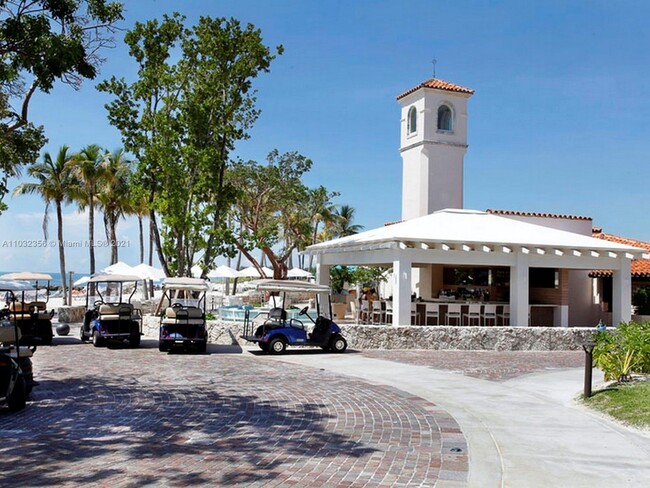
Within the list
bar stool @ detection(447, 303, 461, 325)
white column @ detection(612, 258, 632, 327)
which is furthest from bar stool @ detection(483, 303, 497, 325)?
white column @ detection(612, 258, 632, 327)

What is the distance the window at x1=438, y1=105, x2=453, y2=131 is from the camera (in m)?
30.9

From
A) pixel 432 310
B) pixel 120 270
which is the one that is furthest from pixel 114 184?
pixel 432 310

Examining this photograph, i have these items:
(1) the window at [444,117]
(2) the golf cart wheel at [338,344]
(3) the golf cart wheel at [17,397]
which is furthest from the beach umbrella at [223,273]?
(3) the golf cart wheel at [17,397]

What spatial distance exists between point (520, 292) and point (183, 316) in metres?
10.4

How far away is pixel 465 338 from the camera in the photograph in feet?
61.5

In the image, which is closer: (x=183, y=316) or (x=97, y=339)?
(x=183, y=316)

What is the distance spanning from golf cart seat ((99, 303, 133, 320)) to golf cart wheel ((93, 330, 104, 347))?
1.43 ft

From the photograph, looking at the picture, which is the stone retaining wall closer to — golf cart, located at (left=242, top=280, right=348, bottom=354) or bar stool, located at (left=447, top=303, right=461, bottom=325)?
golf cart, located at (left=242, top=280, right=348, bottom=354)

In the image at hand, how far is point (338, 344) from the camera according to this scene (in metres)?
17.5

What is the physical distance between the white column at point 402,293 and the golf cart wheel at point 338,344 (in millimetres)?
2309

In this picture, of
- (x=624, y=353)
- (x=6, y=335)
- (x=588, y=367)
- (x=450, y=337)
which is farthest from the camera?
(x=450, y=337)

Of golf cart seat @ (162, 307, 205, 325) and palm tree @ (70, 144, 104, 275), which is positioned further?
palm tree @ (70, 144, 104, 275)

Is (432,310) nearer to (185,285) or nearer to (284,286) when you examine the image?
(284,286)

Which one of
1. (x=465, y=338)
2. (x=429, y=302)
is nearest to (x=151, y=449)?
(x=465, y=338)
